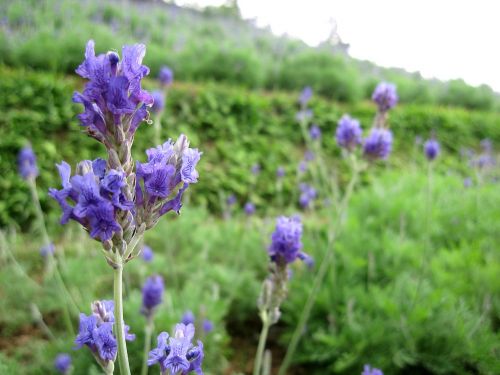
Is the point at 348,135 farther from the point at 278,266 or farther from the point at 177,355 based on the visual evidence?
the point at 177,355

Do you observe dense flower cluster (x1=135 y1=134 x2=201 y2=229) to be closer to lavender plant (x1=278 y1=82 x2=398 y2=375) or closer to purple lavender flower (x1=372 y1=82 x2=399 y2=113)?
lavender plant (x1=278 y1=82 x2=398 y2=375)

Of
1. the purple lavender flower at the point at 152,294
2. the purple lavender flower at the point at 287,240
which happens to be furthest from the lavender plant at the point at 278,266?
the purple lavender flower at the point at 152,294

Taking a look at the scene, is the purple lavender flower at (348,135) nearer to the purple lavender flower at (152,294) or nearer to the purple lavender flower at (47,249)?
the purple lavender flower at (152,294)

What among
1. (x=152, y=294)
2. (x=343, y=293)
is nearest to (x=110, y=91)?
(x=152, y=294)

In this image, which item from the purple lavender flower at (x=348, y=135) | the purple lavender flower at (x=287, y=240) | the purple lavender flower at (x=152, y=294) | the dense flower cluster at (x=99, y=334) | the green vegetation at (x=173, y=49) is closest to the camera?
the dense flower cluster at (x=99, y=334)

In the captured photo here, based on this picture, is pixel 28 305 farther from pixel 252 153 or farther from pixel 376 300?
pixel 252 153

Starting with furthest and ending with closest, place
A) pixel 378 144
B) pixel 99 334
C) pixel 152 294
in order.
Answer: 1. pixel 378 144
2. pixel 152 294
3. pixel 99 334
